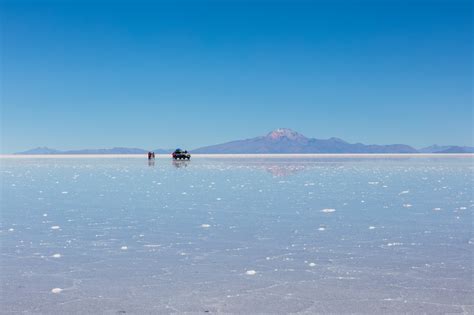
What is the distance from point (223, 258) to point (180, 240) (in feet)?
6.30

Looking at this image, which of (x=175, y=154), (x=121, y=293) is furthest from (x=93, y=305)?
(x=175, y=154)

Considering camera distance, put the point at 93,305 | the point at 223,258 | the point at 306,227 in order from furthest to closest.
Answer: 1. the point at 306,227
2. the point at 223,258
3. the point at 93,305

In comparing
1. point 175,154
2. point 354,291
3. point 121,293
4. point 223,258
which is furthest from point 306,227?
point 175,154

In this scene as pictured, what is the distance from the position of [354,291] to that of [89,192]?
53.5 feet

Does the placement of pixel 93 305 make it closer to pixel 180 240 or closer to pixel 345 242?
pixel 180 240

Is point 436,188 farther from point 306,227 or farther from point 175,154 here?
point 175,154

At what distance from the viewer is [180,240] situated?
33.4 feet

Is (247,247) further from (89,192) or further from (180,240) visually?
(89,192)

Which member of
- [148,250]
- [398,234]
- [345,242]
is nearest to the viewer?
[148,250]

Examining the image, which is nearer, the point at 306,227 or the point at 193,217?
the point at 306,227

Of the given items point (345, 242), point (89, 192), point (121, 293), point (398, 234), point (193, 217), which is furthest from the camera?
point (89, 192)

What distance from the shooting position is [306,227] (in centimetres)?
1159

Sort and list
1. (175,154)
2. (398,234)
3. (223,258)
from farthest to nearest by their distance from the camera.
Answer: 1. (175,154)
2. (398,234)
3. (223,258)

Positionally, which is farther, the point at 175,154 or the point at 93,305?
the point at 175,154
